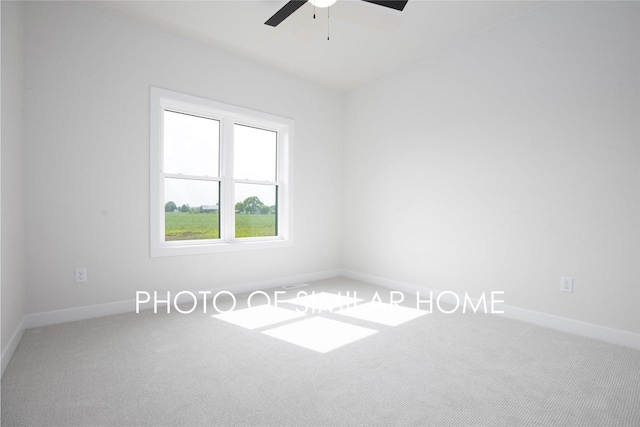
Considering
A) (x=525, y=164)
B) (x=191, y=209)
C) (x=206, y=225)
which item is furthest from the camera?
(x=206, y=225)

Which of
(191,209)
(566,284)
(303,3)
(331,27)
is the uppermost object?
(331,27)

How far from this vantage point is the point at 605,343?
2.43 meters

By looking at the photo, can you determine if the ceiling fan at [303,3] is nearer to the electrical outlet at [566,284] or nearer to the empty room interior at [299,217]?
the empty room interior at [299,217]

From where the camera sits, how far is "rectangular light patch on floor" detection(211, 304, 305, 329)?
2.75 meters

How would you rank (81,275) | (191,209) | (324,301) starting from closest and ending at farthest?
(81,275) → (324,301) → (191,209)

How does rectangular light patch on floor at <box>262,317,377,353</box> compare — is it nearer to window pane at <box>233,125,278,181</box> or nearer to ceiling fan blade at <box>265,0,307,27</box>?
window pane at <box>233,125,278,181</box>

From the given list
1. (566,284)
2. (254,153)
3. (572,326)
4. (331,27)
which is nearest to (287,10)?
(331,27)

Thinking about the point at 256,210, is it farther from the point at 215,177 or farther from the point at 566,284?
the point at 566,284

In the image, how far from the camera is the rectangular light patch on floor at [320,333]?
2.36 metres

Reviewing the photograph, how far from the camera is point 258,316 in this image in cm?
293

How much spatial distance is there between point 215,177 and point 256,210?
673mm

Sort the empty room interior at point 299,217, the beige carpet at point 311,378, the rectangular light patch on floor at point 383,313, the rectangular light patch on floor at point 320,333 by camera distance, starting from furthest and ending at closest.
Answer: the rectangular light patch on floor at point 383,313 → the rectangular light patch on floor at point 320,333 → the empty room interior at point 299,217 → the beige carpet at point 311,378

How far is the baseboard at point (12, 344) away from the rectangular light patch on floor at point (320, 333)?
5.21ft

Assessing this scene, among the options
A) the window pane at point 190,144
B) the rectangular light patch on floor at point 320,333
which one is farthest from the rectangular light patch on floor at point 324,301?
the window pane at point 190,144
